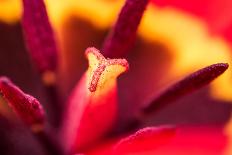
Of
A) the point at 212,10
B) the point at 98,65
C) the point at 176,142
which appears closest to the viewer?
the point at 98,65

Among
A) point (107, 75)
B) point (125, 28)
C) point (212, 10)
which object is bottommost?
point (107, 75)

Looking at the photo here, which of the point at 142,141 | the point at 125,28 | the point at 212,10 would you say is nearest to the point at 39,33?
the point at 125,28

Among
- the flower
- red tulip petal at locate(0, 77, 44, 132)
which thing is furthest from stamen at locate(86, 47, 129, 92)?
red tulip petal at locate(0, 77, 44, 132)

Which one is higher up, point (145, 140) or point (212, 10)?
point (212, 10)

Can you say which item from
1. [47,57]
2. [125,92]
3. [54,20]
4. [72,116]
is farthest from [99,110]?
[54,20]

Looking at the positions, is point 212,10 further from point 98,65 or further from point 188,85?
point 98,65

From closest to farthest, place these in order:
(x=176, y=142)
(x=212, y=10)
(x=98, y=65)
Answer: (x=98, y=65) → (x=176, y=142) → (x=212, y=10)

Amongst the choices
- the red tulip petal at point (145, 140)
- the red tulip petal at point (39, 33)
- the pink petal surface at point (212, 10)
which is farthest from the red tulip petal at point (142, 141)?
the pink petal surface at point (212, 10)

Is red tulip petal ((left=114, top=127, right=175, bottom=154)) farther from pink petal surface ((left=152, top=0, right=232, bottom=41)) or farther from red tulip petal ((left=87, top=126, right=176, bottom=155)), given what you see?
pink petal surface ((left=152, top=0, right=232, bottom=41))
